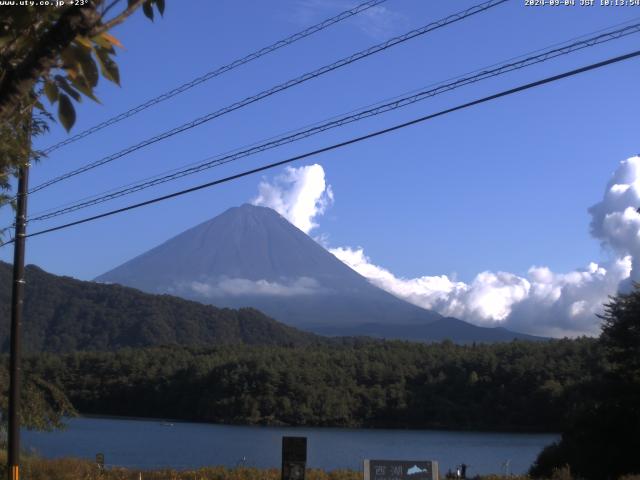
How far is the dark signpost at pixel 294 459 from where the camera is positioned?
11852mm

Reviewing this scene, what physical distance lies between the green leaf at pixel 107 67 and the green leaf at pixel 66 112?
18 cm

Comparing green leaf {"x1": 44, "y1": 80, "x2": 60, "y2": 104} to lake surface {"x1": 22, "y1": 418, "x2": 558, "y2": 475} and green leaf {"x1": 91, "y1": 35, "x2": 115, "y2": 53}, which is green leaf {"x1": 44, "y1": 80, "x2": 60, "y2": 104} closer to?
green leaf {"x1": 91, "y1": 35, "x2": 115, "y2": 53}

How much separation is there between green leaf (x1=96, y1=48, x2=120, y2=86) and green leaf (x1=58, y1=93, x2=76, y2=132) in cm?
18

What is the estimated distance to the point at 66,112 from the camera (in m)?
3.48

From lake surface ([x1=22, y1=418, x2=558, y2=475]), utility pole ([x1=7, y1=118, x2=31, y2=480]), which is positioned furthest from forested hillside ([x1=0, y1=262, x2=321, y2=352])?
utility pole ([x1=7, y1=118, x2=31, y2=480])

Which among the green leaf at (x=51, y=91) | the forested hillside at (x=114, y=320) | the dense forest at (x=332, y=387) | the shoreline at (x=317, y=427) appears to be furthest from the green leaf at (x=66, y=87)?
the forested hillside at (x=114, y=320)

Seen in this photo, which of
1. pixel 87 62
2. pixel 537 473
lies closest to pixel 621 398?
pixel 537 473

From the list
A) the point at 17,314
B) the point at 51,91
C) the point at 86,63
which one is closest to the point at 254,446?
the point at 17,314

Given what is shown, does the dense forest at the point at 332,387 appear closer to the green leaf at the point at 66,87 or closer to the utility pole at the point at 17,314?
the utility pole at the point at 17,314

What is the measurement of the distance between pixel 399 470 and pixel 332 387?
6688 centimetres

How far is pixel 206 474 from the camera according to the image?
2138 cm

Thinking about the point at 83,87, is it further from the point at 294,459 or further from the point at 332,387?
the point at 332,387

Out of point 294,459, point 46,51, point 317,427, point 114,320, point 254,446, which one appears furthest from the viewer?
point 114,320

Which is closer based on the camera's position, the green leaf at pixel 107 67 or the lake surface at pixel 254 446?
the green leaf at pixel 107 67
